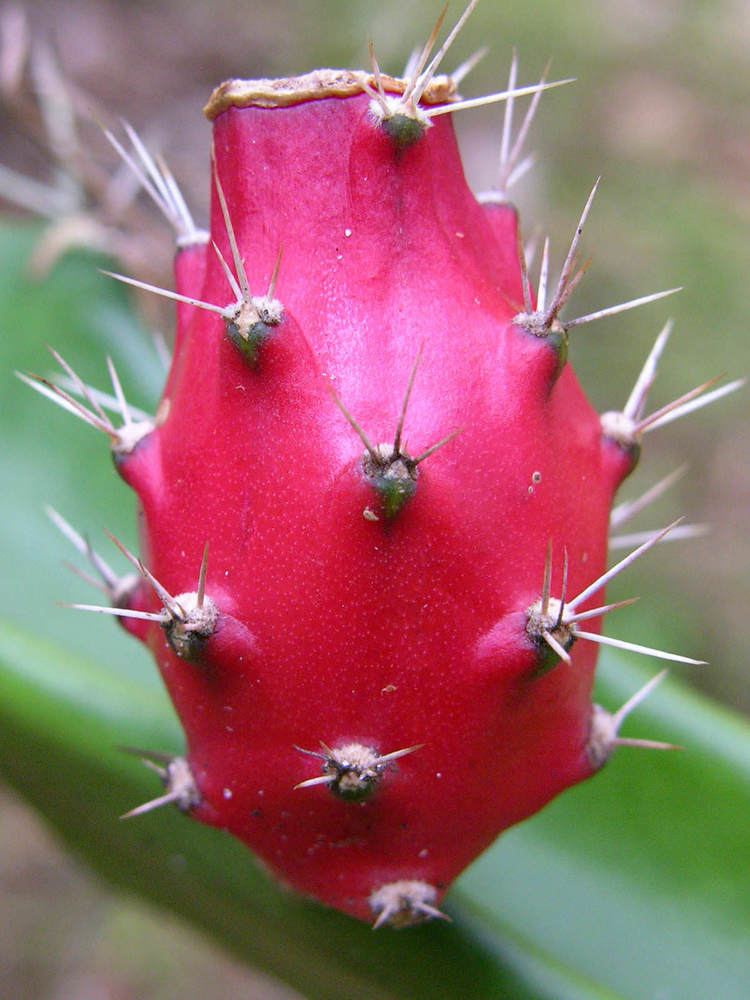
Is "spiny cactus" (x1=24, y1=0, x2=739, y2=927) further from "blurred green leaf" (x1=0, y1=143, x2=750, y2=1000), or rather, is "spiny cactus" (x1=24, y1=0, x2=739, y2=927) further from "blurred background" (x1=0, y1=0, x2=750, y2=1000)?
"blurred background" (x1=0, y1=0, x2=750, y2=1000)

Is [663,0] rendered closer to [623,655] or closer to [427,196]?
[623,655]

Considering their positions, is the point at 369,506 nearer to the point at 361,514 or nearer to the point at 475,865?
the point at 361,514

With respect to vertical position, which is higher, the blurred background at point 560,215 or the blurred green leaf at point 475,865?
the blurred background at point 560,215

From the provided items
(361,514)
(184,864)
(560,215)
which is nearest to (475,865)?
(184,864)

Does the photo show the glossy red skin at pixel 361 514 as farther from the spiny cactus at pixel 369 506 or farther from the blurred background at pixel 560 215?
the blurred background at pixel 560 215

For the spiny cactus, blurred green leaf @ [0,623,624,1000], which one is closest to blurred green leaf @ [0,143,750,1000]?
blurred green leaf @ [0,623,624,1000]

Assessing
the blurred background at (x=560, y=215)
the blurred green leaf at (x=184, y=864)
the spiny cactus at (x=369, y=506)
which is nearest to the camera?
the spiny cactus at (x=369, y=506)

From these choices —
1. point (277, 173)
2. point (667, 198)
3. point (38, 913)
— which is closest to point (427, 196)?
point (277, 173)

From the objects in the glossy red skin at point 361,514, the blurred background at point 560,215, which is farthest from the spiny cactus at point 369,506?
the blurred background at point 560,215
